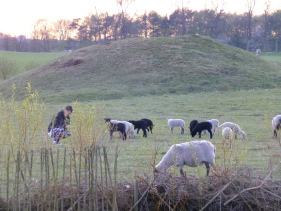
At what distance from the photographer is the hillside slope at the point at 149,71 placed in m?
36.1

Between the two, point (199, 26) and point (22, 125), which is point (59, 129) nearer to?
point (22, 125)

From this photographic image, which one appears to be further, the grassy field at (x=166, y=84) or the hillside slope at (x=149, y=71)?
the hillside slope at (x=149, y=71)

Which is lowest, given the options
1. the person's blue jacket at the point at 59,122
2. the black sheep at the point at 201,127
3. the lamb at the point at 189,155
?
the black sheep at the point at 201,127

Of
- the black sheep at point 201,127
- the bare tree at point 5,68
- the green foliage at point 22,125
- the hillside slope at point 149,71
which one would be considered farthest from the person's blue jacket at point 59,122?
the bare tree at point 5,68

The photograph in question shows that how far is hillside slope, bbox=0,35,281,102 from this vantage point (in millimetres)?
36094

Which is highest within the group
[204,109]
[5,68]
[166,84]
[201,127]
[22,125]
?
[5,68]

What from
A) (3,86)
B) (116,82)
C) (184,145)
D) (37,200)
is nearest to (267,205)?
(184,145)

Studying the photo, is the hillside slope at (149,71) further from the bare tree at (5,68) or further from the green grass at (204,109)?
the bare tree at (5,68)

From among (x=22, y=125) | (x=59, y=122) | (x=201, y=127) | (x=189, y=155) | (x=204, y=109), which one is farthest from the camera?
(x=204, y=109)

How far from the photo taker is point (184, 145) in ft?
30.8

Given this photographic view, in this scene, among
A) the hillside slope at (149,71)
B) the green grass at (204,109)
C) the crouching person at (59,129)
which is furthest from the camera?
the hillside slope at (149,71)

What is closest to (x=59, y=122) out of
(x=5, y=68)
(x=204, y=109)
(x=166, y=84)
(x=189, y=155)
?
(x=189, y=155)

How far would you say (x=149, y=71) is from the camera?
40750 mm

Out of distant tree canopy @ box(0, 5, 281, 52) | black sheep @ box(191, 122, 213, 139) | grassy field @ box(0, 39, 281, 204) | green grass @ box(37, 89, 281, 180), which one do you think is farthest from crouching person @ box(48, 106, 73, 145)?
distant tree canopy @ box(0, 5, 281, 52)
